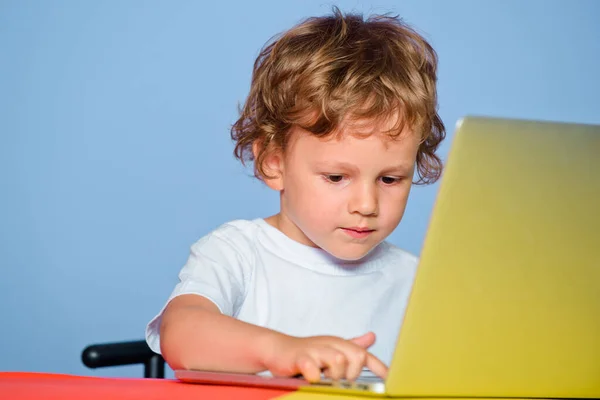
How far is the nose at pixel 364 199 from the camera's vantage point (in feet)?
3.72

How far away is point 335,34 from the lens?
137 centimetres

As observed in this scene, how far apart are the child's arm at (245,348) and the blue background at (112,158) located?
47.2 inches

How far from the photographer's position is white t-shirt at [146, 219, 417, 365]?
1.31 meters

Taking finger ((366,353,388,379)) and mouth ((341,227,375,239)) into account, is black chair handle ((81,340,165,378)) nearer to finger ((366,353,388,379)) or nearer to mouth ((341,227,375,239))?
mouth ((341,227,375,239))

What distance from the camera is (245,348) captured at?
86cm

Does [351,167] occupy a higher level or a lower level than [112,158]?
lower

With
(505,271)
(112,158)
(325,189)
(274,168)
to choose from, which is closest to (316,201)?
(325,189)

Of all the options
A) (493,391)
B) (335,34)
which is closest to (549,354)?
(493,391)

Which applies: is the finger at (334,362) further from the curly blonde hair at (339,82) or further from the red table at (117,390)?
the curly blonde hair at (339,82)

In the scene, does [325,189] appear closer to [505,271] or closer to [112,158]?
[505,271]

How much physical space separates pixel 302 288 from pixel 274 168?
20 centimetres

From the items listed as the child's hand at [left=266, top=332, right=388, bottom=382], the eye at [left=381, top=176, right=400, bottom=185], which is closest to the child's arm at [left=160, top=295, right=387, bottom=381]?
the child's hand at [left=266, top=332, right=388, bottom=382]

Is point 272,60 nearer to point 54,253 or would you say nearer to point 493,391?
point 493,391

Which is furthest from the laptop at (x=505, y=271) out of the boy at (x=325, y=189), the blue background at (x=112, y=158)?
the blue background at (x=112, y=158)
